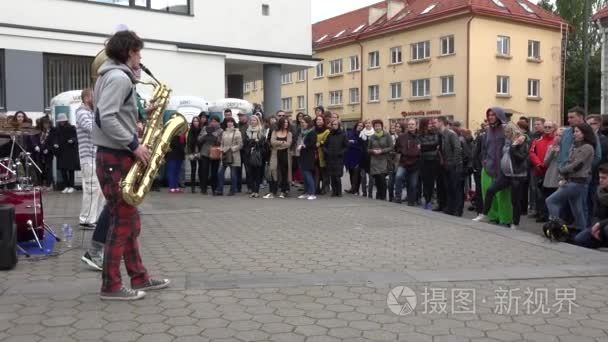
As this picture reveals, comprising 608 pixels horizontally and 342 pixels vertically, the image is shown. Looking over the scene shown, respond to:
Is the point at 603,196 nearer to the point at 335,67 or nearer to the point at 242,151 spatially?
the point at 242,151

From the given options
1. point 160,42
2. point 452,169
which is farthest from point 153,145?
point 160,42

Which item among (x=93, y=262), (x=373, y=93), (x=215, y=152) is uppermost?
(x=373, y=93)

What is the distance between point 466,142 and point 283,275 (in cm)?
880

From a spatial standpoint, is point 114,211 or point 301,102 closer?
point 114,211

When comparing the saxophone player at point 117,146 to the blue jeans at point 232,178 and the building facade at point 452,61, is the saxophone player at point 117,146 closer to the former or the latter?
the blue jeans at point 232,178

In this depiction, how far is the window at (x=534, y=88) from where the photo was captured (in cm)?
4481

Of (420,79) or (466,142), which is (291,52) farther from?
(420,79)

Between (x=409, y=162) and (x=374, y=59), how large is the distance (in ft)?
130

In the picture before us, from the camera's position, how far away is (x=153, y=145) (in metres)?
5.09

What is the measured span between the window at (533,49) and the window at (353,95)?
1420 cm

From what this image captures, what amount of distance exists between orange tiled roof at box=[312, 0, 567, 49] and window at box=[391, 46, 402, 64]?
1.54 m

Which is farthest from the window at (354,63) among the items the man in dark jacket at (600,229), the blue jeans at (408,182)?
the man in dark jacket at (600,229)

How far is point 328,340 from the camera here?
412 cm

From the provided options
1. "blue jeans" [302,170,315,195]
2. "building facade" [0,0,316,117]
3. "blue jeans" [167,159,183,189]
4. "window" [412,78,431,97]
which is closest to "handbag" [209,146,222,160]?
"blue jeans" [167,159,183,189]
